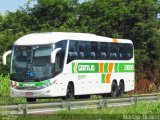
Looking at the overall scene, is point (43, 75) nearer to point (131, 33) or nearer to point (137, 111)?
point (137, 111)

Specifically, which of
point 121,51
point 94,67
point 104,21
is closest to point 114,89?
point 121,51

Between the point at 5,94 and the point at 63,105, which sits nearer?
the point at 63,105

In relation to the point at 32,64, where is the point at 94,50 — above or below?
above

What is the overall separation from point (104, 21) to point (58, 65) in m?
20.9

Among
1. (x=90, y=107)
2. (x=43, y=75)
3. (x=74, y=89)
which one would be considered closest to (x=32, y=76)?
(x=43, y=75)

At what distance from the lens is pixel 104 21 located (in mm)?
46562

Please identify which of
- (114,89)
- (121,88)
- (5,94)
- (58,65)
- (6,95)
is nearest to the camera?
(58,65)

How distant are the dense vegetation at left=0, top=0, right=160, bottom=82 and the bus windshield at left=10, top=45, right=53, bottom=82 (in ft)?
56.4

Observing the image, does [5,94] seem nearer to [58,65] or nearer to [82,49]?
[82,49]

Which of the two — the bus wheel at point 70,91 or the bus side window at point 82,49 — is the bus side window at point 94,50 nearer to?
the bus side window at point 82,49

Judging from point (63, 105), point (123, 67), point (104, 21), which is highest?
point (104, 21)

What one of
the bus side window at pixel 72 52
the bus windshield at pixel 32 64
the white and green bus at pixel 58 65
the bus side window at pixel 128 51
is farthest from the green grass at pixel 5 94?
the bus side window at pixel 128 51

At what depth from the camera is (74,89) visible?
27812mm

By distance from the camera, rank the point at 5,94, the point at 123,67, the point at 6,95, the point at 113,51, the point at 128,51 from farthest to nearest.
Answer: the point at 128,51
the point at 123,67
the point at 113,51
the point at 5,94
the point at 6,95
